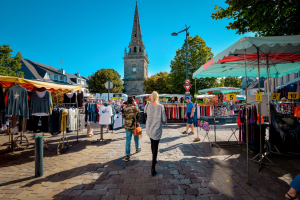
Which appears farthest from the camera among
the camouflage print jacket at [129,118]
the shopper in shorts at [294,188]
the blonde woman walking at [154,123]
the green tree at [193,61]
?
the green tree at [193,61]

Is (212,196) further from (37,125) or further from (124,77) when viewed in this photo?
(124,77)

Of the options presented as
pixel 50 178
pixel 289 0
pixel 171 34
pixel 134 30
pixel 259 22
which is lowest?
pixel 50 178

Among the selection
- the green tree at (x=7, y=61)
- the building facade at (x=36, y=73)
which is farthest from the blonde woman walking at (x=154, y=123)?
the building facade at (x=36, y=73)

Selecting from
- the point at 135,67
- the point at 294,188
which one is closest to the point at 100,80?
the point at 135,67

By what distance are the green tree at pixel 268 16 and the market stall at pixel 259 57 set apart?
1.17 metres

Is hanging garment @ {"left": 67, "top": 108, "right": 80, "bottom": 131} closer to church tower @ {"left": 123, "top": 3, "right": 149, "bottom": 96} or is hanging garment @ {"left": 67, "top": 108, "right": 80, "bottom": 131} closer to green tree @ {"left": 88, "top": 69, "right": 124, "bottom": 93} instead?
green tree @ {"left": 88, "top": 69, "right": 124, "bottom": 93}

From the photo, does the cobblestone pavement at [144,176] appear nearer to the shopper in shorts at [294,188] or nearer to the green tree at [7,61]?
the shopper in shorts at [294,188]

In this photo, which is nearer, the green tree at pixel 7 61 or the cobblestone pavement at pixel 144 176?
the cobblestone pavement at pixel 144 176

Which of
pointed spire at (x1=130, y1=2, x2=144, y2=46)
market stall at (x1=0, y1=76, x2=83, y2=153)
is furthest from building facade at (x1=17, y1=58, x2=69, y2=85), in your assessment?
market stall at (x1=0, y1=76, x2=83, y2=153)

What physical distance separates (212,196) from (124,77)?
6058 centimetres

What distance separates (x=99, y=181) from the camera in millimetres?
3584

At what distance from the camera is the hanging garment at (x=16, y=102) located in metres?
4.92

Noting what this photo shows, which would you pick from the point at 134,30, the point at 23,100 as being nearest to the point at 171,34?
the point at 23,100

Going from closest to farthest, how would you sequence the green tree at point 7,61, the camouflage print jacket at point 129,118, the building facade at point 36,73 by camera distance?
the camouflage print jacket at point 129,118
the green tree at point 7,61
the building facade at point 36,73
